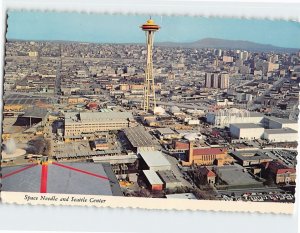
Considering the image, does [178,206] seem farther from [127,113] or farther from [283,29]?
[283,29]

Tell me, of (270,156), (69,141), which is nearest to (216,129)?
(270,156)

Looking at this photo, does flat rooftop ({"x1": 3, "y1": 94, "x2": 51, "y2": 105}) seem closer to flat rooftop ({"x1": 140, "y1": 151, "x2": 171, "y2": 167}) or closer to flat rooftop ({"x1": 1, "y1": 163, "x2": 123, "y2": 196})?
flat rooftop ({"x1": 1, "y1": 163, "x2": 123, "y2": 196})

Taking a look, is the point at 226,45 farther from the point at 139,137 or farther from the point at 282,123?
the point at 139,137

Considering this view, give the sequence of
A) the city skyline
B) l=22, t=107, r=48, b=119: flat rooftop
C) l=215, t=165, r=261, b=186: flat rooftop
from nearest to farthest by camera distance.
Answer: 1. the city skyline
2. l=215, t=165, r=261, b=186: flat rooftop
3. l=22, t=107, r=48, b=119: flat rooftop

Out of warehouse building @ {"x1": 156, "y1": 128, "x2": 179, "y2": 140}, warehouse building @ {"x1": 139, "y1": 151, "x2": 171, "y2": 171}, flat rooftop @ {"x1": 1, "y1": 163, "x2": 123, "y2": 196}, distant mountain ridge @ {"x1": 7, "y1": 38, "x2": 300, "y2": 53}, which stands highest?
distant mountain ridge @ {"x1": 7, "y1": 38, "x2": 300, "y2": 53}

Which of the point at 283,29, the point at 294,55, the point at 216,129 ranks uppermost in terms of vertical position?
the point at 283,29

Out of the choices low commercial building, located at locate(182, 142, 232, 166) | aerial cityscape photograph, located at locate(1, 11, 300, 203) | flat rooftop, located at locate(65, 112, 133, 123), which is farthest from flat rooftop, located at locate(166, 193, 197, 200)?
flat rooftop, located at locate(65, 112, 133, 123)

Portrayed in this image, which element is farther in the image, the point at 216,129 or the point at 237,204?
the point at 216,129
